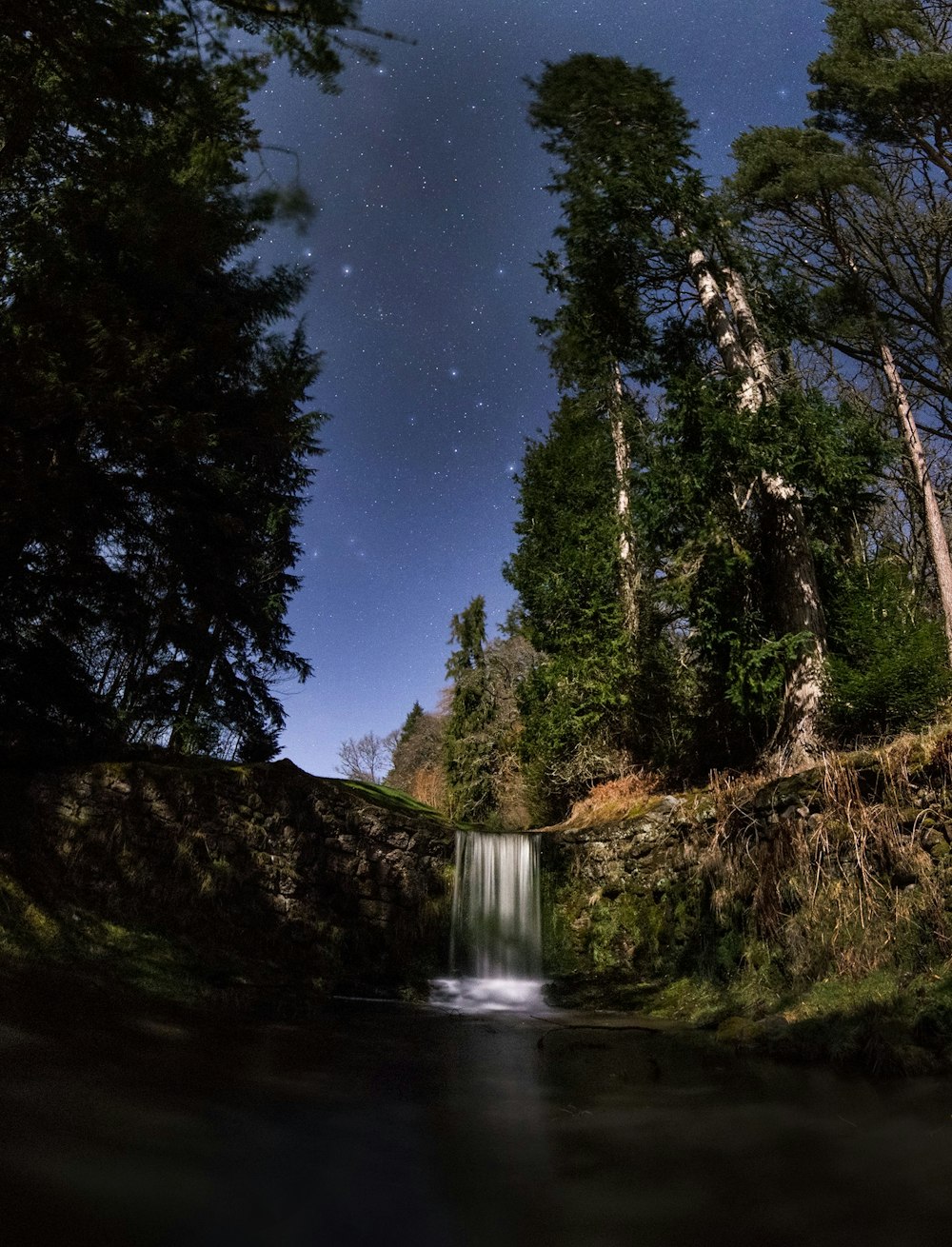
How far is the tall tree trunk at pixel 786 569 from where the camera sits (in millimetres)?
9047

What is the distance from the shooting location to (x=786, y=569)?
10070 millimetres

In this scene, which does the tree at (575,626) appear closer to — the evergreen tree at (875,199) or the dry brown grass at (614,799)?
the dry brown grass at (614,799)

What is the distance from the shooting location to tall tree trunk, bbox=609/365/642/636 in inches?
535

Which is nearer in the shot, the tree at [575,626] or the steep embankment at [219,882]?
the steep embankment at [219,882]

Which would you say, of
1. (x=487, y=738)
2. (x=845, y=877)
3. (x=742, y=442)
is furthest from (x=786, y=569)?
(x=487, y=738)

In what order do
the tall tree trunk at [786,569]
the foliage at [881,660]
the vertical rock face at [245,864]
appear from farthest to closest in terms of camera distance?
the tall tree trunk at [786,569]
the vertical rock face at [245,864]
the foliage at [881,660]

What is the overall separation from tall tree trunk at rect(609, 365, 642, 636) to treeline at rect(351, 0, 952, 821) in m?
0.10

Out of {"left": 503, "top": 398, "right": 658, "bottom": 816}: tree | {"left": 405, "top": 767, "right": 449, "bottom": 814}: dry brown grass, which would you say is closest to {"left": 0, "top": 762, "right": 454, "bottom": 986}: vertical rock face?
{"left": 503, "top": 398, "right": 658, "bottom": 816}: tree

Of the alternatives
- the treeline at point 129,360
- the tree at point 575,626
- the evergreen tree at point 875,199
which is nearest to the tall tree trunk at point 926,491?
the evergreen tree at point 875,199

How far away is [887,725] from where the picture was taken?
8.26m

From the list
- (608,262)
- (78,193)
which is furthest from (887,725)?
(78,193)

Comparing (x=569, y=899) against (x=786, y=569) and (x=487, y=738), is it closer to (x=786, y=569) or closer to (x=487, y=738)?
(x=786, y=569)

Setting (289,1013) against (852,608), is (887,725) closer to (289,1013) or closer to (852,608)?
(852,608)

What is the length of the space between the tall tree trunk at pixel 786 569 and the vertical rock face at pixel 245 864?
613 centimetres
